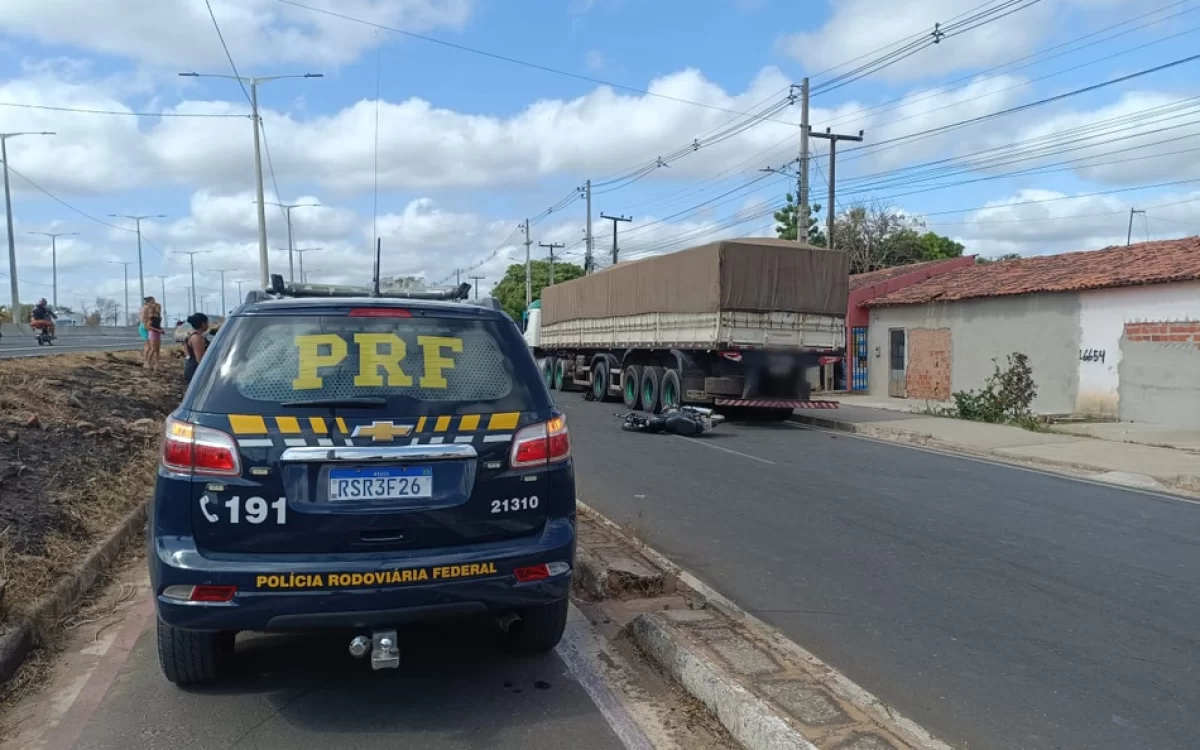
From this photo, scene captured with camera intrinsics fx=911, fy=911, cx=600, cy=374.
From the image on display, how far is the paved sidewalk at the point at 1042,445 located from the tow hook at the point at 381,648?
9800mm

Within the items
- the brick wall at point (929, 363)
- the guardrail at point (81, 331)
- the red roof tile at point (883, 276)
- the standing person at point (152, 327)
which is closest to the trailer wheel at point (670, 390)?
the brick wall at point (929, 363)

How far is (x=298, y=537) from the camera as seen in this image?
3.57 meters

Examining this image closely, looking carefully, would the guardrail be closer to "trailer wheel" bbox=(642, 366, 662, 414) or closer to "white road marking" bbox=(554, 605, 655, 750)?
"trailer wheel" bbox=(642, 366, 662, 414)

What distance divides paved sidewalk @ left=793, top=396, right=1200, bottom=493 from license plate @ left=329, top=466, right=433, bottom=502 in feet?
32.0

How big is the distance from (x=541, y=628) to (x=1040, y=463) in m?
9.87

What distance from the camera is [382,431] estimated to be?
3.66 m

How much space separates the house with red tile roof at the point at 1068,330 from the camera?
16.7 meters

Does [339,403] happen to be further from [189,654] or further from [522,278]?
[522,278]

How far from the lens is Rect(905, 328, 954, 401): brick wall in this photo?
75.6 ft

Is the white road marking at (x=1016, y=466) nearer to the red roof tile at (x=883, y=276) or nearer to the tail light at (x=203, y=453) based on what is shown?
the tail light at (x=203, y=453)

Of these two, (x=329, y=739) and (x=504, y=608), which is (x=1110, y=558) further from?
(x=329, y=739)

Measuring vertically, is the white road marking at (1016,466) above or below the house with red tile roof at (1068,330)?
below

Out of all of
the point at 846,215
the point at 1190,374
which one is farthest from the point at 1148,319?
the point at 846,215

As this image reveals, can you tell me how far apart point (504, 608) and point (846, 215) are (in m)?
46.4
